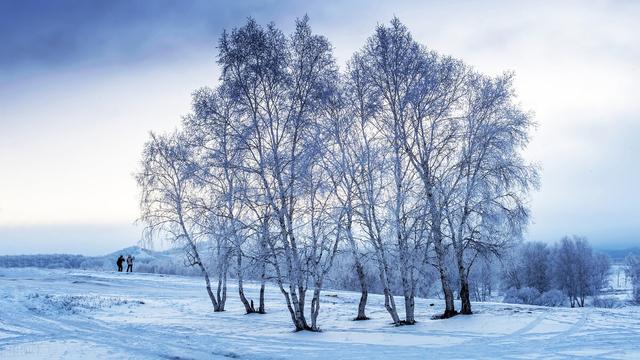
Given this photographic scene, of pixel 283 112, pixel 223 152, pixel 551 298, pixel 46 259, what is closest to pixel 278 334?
pixel 223 152

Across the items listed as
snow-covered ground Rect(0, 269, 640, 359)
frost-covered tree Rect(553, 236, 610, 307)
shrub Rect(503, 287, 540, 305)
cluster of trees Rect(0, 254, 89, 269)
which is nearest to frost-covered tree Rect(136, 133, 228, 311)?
snow-covered ground Rect(0, 269, 640, 359)

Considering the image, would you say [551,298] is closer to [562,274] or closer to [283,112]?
[562,274]

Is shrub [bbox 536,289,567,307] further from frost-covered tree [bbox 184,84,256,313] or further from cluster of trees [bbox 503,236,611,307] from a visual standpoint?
frost-covered tree [bbox 184,84,256,313]

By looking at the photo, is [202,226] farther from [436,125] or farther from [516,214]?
[516,214]

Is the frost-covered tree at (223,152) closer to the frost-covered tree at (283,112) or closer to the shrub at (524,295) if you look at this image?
the frost-covered tree at (283,112)

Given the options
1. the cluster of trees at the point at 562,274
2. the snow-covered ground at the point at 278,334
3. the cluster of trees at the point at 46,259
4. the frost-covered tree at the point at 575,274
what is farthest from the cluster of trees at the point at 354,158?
the cluster of trees at the point at 46,259

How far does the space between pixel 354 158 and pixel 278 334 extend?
7634 millimetres

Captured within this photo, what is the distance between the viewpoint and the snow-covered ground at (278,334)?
13586 millimetres

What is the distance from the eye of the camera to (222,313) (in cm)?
2566

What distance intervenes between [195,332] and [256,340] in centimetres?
325

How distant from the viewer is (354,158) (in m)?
19.9

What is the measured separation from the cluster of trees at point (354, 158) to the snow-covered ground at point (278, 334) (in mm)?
2054

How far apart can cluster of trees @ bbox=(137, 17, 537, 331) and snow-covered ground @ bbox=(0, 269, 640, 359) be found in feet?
6.74

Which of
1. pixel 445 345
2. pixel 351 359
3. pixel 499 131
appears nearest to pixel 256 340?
pixel 351 359
